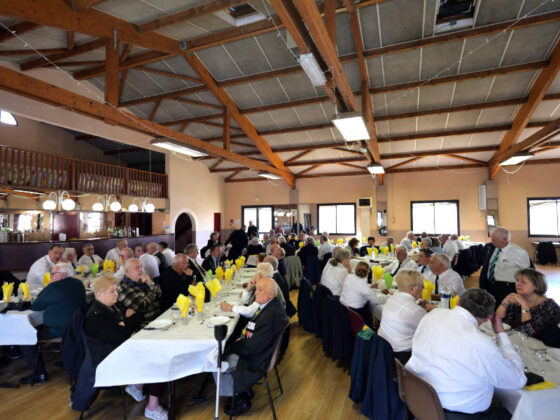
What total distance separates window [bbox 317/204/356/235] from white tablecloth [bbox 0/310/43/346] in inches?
462

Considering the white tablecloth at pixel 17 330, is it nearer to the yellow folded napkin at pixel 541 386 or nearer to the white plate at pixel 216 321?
the white plate at pixel 216 321

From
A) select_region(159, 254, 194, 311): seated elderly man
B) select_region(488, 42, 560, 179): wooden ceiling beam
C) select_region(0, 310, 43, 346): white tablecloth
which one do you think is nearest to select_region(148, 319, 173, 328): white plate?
select_region(159, 254, 194, 311): seated elderly man

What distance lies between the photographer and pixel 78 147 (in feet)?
36.2

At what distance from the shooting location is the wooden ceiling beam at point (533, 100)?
592 cm

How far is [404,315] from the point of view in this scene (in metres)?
2.50

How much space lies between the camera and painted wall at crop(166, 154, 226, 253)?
11.8m

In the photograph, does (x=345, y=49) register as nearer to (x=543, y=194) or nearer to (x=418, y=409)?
(x=418, y=409)

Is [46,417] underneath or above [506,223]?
underneath

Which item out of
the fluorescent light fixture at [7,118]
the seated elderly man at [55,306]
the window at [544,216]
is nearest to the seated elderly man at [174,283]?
the seated elderly man at [55,306]

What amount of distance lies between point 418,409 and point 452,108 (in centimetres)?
801

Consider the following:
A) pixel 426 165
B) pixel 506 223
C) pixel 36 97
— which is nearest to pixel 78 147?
pixel 36 97

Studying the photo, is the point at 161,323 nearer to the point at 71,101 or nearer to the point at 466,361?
the point at 466,361

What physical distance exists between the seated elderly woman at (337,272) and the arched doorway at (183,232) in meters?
9.67

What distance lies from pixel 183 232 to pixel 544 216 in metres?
13.9
